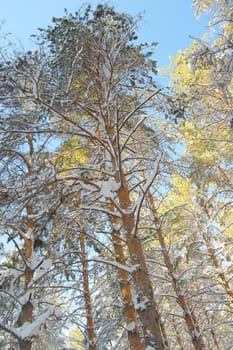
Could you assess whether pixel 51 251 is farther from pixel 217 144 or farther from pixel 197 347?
pixel 217 144

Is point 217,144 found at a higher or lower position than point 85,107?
higher

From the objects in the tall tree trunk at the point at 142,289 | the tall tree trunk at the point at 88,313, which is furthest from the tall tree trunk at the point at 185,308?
the tall tree trunk at the point at 142,289

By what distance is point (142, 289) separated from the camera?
10.9ft

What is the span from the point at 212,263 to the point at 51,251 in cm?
597

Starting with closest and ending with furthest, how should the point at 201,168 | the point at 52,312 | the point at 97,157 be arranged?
the point at 52,312 < the point at 97,157 < the point at 201,168

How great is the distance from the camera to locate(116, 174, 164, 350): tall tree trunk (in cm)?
297

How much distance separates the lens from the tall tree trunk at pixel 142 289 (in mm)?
2975

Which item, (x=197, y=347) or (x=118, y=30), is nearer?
(x=118, y=30)

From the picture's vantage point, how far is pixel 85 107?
15.8ft

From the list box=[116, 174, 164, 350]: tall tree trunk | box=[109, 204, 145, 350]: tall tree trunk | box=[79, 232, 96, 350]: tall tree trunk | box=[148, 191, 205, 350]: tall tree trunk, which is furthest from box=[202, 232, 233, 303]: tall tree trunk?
box=[116, 174, 164, 350]: tall tree trunk

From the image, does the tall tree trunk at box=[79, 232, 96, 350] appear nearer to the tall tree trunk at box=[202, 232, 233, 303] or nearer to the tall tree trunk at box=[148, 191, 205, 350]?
the tall tree trunk at box=[148, 191, 205, 350]

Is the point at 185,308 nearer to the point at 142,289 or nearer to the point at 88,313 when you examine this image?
the point at 88,313

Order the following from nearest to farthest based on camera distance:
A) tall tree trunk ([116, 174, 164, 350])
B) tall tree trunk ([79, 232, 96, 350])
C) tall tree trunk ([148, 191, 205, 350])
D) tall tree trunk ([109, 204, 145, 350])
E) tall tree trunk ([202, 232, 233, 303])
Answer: tall tree trunk ([116, 174, 164, 350]) → tall tree trunk ([109, 204, 145, 350]) → tall tree trunk ([79, 232, 96, 350]) → tall tree trunk ([148, 191, 205, 350]) → tall tree trunk ([202, 232, 233, 303])

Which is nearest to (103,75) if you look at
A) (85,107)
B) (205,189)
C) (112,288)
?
(85,107)
